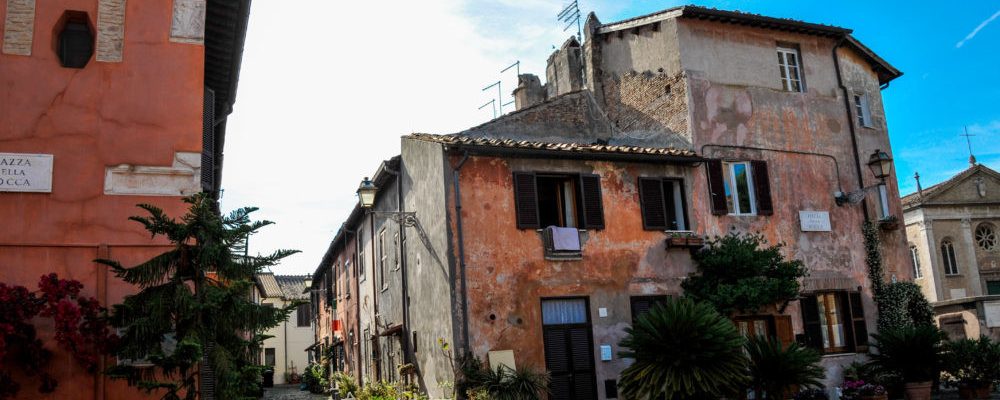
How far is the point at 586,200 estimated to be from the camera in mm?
15641

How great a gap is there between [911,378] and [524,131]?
31.5ft

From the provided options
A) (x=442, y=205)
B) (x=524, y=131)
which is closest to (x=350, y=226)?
(x=524, y=131)

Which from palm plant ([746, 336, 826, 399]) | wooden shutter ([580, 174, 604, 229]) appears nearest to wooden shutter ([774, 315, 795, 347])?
palm plant ([746, 336, 826, 399])

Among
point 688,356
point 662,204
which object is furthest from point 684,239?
point 688,356

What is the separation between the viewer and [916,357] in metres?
15.8

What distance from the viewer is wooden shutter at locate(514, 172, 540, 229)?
1512 cm

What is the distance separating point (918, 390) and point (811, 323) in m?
2.35

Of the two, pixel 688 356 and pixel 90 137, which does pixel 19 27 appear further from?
pixel 688 356

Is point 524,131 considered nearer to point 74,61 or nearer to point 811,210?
point 811,210

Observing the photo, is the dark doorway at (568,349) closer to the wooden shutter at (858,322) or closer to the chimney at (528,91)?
the wooden shutter at (858,322)

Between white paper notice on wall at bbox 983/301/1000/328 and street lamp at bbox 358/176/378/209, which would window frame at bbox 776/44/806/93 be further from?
street lamp at bbox 358/176/378/209

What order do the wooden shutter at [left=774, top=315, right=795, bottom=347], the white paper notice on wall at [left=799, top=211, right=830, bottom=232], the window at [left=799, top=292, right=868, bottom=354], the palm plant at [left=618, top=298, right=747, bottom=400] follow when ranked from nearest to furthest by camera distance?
the palm plant at [left=618, top=298, right=747, bottom=400] < the wooden shutter at [left=774, top=315, right=795, bottom=347] < the window at [left=799, top=292, right=868, bottom=354] < the white paper notice on wall at [left=799, top=211, right=830, bottom=232]

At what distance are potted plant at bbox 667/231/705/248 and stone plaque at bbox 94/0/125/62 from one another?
1033 cm

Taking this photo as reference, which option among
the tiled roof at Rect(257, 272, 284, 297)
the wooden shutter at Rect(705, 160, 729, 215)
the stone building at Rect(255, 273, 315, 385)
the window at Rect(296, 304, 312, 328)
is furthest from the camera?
the window at Rect(296, 304, 312, 328)
